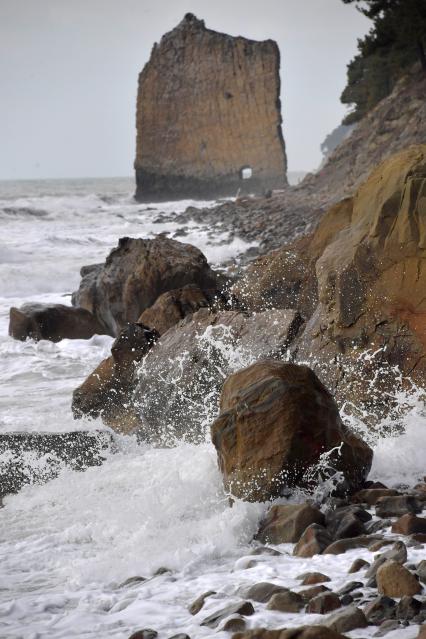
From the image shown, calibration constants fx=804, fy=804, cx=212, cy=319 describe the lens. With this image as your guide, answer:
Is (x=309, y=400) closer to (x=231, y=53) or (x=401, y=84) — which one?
(x=401, y=84)

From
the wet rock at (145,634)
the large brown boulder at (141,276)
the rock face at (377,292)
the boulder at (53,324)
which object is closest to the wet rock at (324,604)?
the wet rock at (145,634)

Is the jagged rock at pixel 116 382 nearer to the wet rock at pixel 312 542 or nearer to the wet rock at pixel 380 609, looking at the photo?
the wet rock at pixel 312 542

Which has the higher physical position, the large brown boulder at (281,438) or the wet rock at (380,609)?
the large brown boulder at (281,438)

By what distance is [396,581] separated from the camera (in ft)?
9.41

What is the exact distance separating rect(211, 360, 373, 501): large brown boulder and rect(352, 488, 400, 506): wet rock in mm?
126

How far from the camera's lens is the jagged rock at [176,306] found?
746 cm

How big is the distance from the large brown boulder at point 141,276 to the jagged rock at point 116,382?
2175 mm

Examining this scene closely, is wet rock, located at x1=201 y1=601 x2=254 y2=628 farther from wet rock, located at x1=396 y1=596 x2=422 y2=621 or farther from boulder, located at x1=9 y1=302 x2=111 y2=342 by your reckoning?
boulder, located at x1=9 y1=302 x2=111 y2=342

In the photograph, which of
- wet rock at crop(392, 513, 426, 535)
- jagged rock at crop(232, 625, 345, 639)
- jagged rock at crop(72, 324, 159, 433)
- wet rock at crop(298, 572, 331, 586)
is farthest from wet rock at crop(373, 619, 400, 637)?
jagged rock at crop(72, 324, 159, 433)

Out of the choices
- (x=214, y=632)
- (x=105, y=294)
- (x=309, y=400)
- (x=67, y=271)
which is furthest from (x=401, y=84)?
(x=214, y=632)

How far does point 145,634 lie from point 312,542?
927 millimetres

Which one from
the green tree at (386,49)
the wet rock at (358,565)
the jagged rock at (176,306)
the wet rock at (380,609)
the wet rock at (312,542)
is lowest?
the wet rock at (312,542)

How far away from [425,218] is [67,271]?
12.3 m

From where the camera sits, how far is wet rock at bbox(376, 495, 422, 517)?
3787 mm
